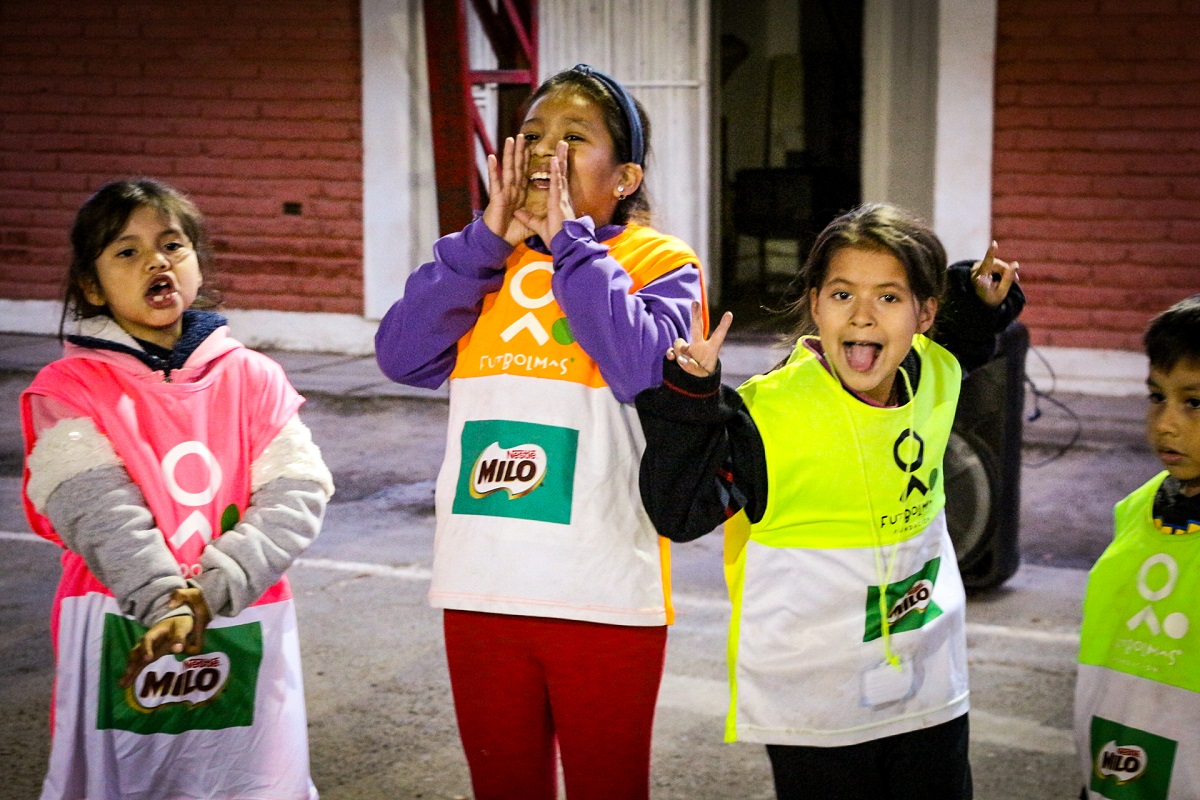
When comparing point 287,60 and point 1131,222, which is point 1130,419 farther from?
point 287,60

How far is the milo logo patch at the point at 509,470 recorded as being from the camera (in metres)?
2.49

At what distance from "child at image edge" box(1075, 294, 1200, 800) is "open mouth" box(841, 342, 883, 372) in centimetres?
53

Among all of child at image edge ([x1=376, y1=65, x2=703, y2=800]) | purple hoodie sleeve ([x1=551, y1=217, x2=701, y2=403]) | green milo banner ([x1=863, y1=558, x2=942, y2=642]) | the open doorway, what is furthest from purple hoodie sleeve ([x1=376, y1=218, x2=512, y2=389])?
the open doorway

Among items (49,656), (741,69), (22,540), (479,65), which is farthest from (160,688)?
(741,69)

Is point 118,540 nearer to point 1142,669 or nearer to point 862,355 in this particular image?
point 862,355

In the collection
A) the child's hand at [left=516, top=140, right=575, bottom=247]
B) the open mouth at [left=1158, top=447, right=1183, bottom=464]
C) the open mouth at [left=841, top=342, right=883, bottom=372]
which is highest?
the child's hand at [left=516, top=140, right=575, bottom=247]

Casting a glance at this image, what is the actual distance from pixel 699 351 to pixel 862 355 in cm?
41

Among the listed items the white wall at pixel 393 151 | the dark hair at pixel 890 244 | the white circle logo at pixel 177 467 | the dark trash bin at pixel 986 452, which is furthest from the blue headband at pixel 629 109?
the white wall at pixel 393 151

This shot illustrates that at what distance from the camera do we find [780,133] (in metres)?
14.7

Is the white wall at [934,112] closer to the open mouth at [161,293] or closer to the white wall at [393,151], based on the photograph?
the white wall at [393,151]

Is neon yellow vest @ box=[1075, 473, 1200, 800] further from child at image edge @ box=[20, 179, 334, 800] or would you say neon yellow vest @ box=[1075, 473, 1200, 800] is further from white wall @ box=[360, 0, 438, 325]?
white wall @ box=[360, 0, 438, 325]

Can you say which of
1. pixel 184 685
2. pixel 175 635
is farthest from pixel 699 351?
pixel 184 685

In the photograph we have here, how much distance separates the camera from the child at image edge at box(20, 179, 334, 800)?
2645 millimetres

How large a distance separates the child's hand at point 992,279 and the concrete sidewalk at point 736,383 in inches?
217
